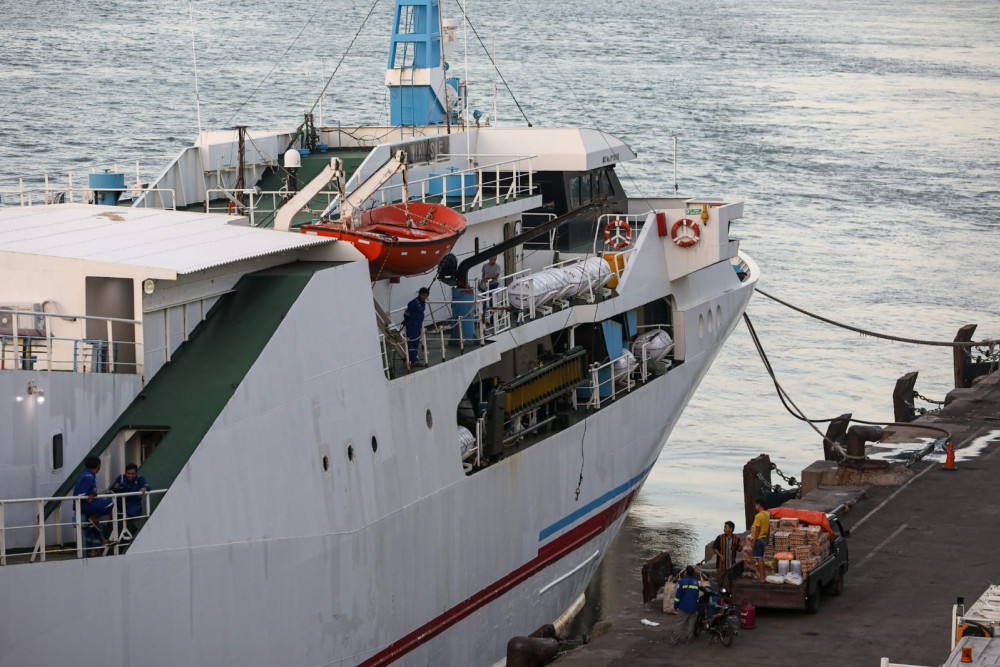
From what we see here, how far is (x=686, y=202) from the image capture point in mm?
26203

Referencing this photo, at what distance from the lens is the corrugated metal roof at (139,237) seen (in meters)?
15.9

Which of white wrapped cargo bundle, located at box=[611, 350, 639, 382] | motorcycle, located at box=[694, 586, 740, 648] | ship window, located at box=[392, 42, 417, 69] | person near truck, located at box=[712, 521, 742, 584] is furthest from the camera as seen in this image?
ship window, located at box=[392, 42, 417, 69]

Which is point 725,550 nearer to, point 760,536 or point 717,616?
point 760,536

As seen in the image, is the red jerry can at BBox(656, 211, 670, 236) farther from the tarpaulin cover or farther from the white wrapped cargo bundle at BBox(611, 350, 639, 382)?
the tarpaulin cover

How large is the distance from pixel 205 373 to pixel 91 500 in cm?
181

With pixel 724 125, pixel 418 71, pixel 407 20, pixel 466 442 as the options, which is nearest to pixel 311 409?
pixel 466 442

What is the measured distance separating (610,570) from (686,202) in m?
6.64

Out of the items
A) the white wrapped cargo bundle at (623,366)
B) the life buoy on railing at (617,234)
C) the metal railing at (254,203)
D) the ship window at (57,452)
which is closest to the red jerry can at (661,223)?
the life buoy on railing at (617,234)

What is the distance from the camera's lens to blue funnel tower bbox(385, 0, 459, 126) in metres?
26.2

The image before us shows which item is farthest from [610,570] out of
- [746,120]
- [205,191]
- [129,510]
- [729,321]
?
[746,120]

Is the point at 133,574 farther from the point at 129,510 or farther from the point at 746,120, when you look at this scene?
the point at 746,120

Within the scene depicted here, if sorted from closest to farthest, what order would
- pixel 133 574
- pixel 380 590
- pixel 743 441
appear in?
pixel 133 574 → pixel 380 590 → pixel 743 441

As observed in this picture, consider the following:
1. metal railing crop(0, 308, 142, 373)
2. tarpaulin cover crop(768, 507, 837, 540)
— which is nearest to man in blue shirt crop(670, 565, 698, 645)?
tarpaulin cover crop(768, 507, 837, 540)

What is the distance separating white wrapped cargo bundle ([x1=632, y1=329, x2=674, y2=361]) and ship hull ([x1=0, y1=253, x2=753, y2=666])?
3031mm
